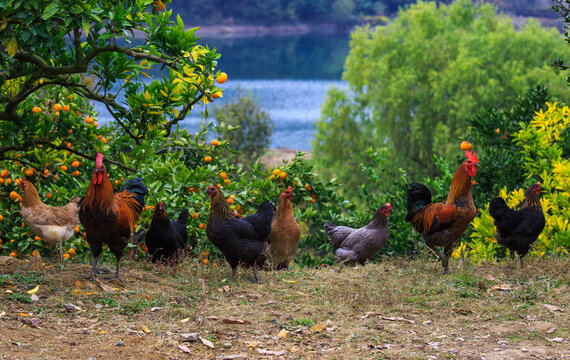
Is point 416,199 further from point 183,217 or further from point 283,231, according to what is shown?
point 183,217

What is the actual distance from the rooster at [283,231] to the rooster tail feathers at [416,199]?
60.0 inches

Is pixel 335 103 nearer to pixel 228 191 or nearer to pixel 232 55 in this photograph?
pixel 232 55

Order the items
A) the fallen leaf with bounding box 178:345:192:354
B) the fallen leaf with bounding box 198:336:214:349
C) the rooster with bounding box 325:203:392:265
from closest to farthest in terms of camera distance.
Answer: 1. the fallen leaf with bounding box 178:345:192:354
2. the fallen leaf with bounding box 198:336:214:349
3. the rooster with bounding box 325:203:392:265

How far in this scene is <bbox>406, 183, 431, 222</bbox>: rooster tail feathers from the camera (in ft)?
26.7

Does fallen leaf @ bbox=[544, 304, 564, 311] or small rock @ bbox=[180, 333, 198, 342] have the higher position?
small rock @ bbox=[180, 333, 198, 342]

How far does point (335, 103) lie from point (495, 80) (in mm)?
9351

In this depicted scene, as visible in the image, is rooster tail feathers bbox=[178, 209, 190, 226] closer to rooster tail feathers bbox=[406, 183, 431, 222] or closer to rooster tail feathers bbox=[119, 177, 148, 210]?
rooster tail feathers bbox=[119, 177, 148, 210]

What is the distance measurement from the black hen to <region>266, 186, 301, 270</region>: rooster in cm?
122

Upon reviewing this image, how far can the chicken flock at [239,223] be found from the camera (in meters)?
6.96

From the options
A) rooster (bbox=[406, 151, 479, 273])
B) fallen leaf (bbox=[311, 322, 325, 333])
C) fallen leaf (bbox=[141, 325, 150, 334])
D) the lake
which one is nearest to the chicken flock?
rooster (bbox=[406, 151, 479, 273])

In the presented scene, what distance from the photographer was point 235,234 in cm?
750

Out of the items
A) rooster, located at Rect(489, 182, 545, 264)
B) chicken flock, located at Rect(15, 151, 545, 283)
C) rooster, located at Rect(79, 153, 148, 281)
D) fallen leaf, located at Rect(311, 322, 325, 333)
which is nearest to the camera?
fallen leaf, located at Rect(311, 322, 325, 333)

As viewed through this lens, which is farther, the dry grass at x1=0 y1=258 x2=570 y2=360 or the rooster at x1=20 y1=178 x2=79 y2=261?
the rooster at x1=20 y1=178 x2=79 y2=261

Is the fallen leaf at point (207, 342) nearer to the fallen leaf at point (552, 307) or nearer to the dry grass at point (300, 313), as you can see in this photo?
the dry grass at point (300, 313)
